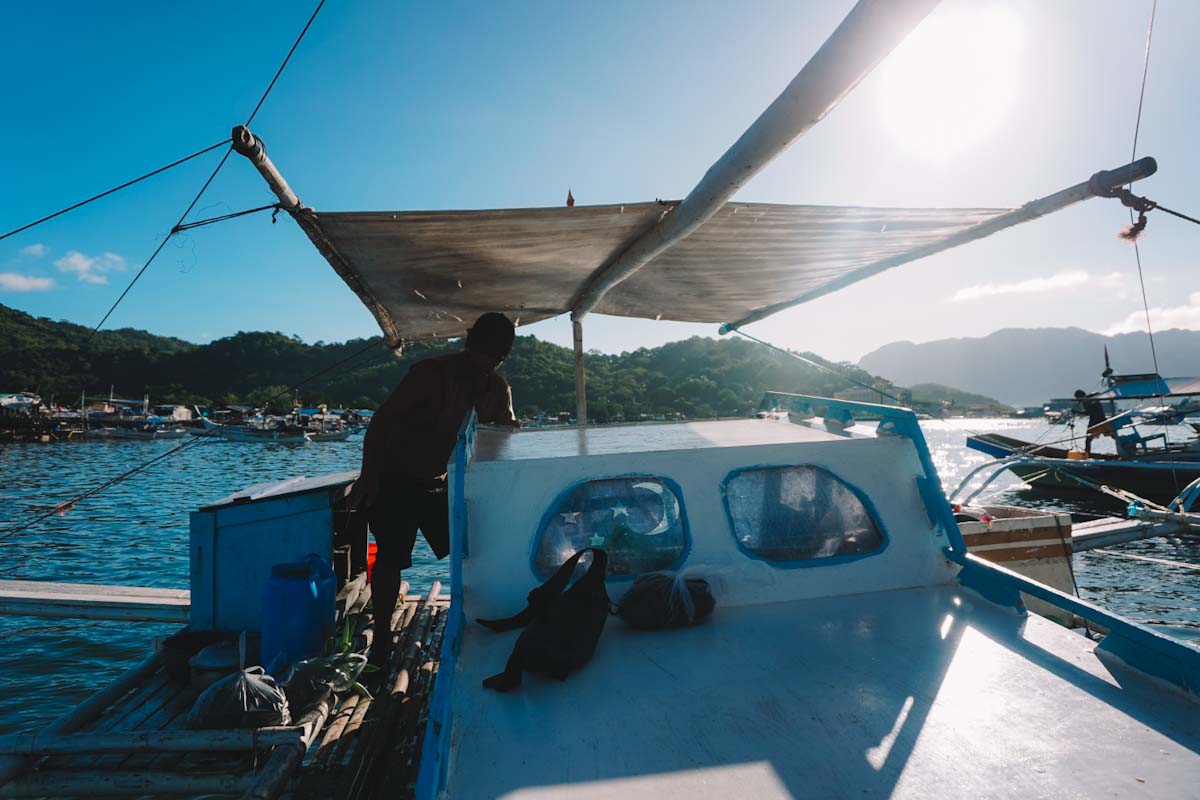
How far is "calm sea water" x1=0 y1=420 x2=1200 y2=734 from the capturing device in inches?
320

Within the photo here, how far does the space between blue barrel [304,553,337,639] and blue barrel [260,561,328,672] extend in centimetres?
11

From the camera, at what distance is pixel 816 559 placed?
321 centimetres

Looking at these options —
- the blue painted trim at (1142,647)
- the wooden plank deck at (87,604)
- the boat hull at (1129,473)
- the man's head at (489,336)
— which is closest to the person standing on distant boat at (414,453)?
the man's head at (489,336)

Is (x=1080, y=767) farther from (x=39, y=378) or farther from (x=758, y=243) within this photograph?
(x=39, y=378)

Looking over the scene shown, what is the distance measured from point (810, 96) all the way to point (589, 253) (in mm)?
2781

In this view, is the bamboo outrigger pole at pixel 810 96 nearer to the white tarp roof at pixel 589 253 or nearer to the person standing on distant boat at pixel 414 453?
the white tarp roof at pixel 589 253

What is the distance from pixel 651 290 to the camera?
6.80m

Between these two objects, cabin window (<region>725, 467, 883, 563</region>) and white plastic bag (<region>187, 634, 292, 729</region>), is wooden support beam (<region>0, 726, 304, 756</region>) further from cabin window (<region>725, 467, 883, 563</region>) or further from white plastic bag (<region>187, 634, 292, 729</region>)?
cabin window (<region>725, 467, 883, 563</region>)

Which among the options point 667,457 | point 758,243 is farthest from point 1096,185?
point 667,457

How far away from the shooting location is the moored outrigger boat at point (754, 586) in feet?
5.70

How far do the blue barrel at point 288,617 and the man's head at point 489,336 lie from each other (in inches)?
74.3

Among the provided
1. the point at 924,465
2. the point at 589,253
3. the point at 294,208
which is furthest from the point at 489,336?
the point at 924,465

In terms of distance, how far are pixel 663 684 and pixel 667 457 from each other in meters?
1.29

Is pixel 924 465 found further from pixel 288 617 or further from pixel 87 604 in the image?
pixel 87 604
